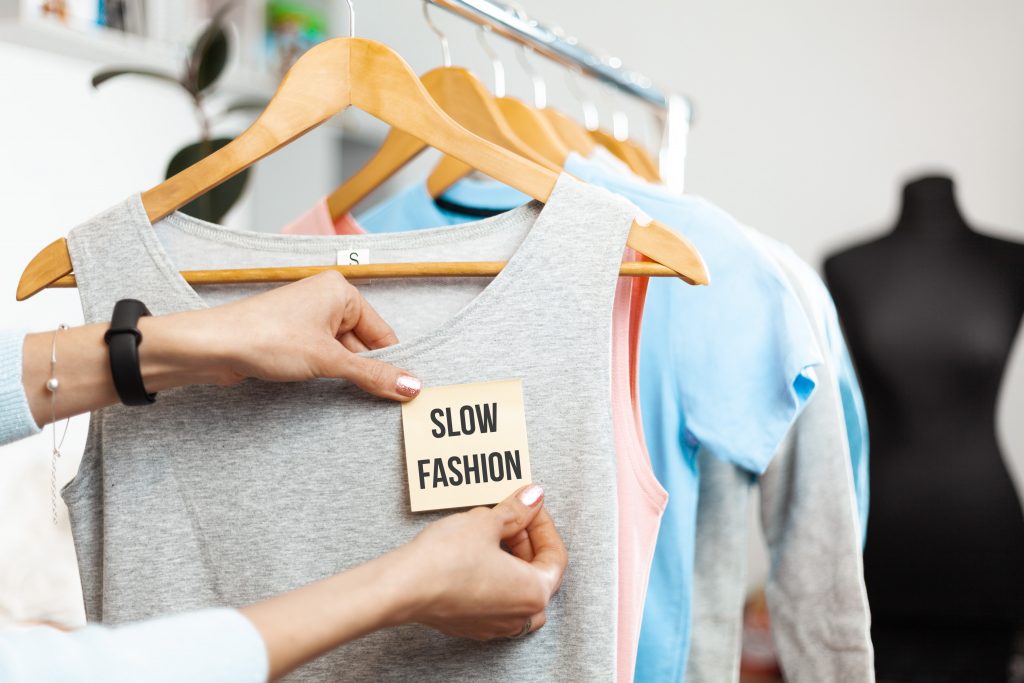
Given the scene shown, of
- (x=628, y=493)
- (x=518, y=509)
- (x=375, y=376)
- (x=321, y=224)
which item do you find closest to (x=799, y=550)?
(x=628, y=493)

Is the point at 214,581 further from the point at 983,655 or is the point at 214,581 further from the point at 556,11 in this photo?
the point at 556,11

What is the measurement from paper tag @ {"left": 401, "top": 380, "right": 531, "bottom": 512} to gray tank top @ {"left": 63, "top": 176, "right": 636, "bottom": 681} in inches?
0.5

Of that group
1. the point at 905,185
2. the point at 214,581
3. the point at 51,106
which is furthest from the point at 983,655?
the point at 51,106

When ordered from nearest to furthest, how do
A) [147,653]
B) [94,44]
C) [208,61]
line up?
[147,653], [208,61], [94,44]

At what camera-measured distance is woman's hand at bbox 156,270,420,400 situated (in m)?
0.68

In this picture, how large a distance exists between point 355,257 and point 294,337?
14 cm

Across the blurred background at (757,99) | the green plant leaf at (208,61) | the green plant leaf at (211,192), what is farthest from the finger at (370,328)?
the blurred background at (757,99)

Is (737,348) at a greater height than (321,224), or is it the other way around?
(321,224)

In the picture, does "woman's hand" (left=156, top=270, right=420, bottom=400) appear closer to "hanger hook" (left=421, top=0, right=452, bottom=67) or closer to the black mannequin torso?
"hanger hook" (left=421, top=0, right=452, bottom=67)

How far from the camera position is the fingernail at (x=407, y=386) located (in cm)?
72

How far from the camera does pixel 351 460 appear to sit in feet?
2.47

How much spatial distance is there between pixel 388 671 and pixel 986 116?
7.92 ft

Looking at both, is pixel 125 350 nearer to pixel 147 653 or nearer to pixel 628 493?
pixel 147 653

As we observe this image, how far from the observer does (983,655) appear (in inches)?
72.2
